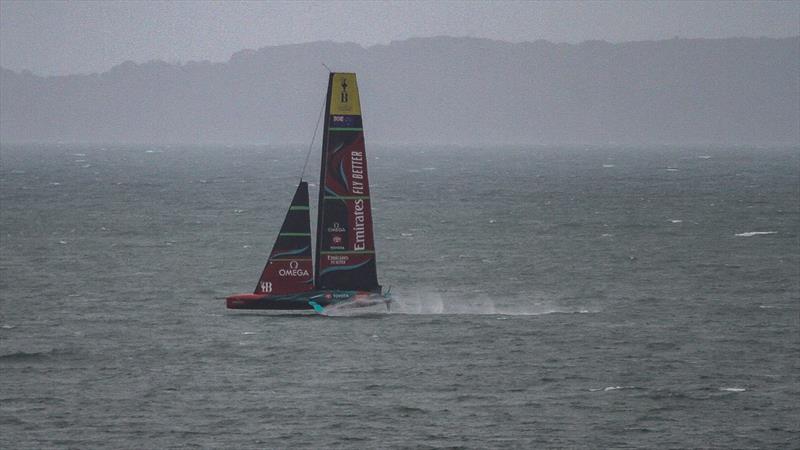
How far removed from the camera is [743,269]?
84812mm

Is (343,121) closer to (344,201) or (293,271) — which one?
(344,201)

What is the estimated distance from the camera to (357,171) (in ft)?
171

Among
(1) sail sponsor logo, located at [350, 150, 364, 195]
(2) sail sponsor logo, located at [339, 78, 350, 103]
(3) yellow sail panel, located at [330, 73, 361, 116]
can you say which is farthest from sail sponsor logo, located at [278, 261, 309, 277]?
(2) sail sponsor logo, located at [339, 78, 350, 103]

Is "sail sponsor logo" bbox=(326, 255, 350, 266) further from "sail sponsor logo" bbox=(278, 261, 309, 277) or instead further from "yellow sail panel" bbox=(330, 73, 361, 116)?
"yellow sail panel" bbox=(330, 73, 361, 116)

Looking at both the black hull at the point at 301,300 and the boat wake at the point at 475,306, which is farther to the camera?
the boat wake at the point at 475,306

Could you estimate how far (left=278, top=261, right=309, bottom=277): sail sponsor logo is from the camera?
53.7 m

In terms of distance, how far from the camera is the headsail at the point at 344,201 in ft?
167

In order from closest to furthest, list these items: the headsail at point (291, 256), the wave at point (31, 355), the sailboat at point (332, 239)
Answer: the sailboat at point (332, 239)
the wave at point (31, 355)
the headsail at point (291, 256)

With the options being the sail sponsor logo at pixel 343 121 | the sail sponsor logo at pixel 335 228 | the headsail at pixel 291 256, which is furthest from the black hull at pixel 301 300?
the sail sponsor logo at pixel 343 121

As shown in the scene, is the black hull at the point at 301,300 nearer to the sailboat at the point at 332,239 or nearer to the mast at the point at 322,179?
the sailboat at the point at 332,239

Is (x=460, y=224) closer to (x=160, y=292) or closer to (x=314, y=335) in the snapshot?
(x=160, y=292)

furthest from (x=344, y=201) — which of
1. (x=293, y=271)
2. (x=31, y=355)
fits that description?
(x=31, y=355)

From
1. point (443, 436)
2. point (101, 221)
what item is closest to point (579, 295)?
point (443, 436)

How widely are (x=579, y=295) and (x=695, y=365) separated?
69.1 feet
